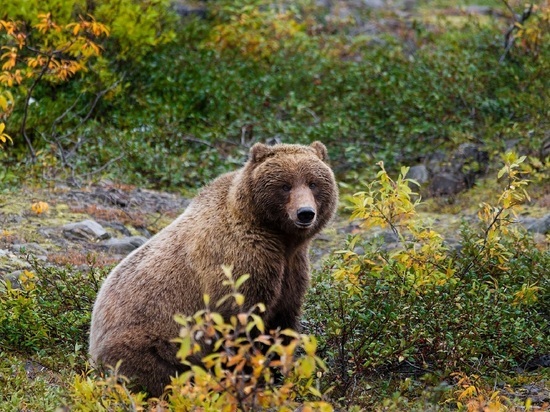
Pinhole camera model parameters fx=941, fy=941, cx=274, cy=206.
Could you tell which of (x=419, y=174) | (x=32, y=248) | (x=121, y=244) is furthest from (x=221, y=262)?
(x=419, y=174)

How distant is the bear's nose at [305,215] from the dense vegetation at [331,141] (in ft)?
1.72

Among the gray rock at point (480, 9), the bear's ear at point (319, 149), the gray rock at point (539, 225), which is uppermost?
the bear's ear at point (319, 149)

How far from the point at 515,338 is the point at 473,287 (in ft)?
1.47

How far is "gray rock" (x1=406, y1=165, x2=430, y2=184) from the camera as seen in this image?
11.5 metres

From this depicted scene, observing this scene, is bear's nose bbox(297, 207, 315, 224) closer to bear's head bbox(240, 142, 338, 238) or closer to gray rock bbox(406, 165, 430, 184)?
bear's head bbox(240, 142, 338, 238)

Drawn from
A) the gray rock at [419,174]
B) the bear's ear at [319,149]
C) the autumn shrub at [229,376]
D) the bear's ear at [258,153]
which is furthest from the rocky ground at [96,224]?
the autumn shrub at [229,376]

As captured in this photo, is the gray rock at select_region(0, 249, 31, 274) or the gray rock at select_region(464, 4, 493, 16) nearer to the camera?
the gray rock at select_region(0, 249, 31, 274)

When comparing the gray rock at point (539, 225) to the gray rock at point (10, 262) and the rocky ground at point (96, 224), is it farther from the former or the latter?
the gray rock at point (10, 262)

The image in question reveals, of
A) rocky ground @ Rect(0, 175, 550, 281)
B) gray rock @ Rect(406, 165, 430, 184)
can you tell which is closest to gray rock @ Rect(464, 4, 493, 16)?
gray rock @ Rect(406, 165, 430, 184)

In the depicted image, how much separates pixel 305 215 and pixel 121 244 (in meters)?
3.58

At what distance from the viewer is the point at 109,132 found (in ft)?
39.5

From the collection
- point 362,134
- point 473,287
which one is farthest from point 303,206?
point 362,134

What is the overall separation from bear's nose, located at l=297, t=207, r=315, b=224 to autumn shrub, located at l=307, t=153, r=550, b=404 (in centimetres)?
46

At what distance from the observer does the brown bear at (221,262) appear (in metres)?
5.75
